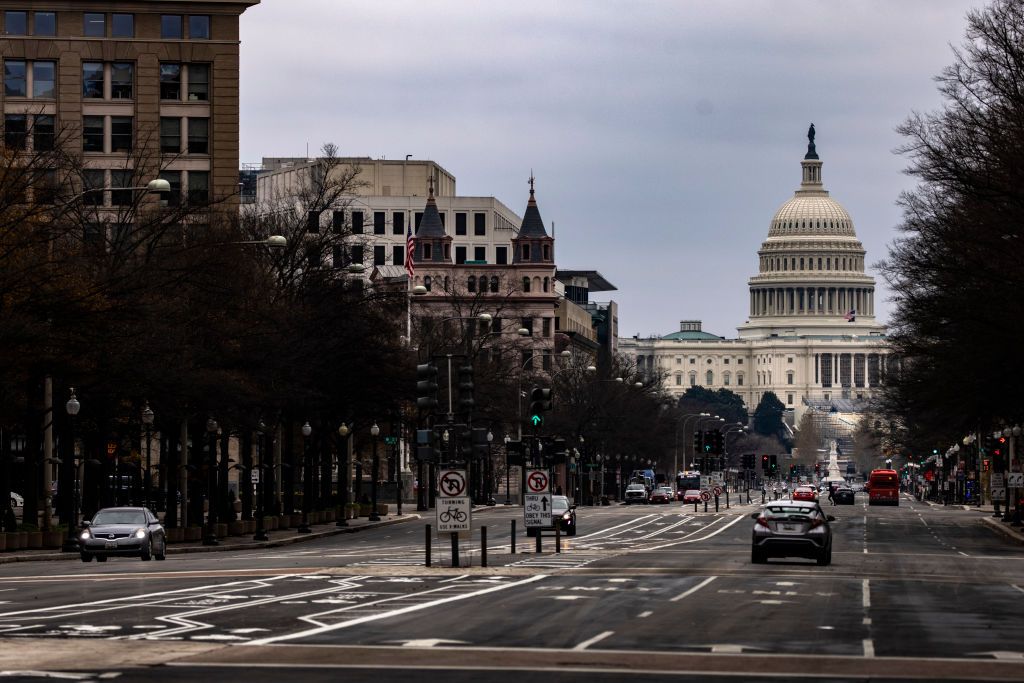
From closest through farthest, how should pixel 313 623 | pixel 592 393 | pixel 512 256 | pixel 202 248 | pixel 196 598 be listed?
1. pixel 313 623
2. pixel 196 598
3. pixel 202 248
4. pixel 592 393
5. pixel 512 256

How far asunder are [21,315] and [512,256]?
436ft

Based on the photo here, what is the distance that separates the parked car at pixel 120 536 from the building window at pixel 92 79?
57559mm

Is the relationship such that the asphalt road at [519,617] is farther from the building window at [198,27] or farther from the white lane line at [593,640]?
the building window at [198,27]

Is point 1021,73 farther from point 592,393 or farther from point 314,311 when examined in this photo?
point 592,393

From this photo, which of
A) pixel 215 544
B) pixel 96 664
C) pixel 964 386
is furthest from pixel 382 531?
pixel 96 664

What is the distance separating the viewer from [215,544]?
2468 inches

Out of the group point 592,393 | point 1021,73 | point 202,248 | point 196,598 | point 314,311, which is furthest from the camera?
point 592,393

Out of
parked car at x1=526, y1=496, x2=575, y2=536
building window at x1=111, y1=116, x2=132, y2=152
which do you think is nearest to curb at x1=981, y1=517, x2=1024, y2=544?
parked car at x1=526, y1=496, x2=575, y2=536

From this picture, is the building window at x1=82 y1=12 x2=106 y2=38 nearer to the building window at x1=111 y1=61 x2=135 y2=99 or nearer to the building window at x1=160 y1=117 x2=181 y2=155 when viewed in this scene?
the building window at x1=111 y1=61 x2=135 y2=99

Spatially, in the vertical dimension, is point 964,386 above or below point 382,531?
above

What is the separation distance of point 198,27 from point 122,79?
4739 millimetres

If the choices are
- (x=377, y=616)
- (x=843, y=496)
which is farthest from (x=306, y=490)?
(x=843, y=496)

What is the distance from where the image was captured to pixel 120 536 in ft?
164

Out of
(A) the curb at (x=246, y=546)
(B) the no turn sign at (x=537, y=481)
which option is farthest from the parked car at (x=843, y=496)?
(B) the no turn sign at (x=537, y=481)
